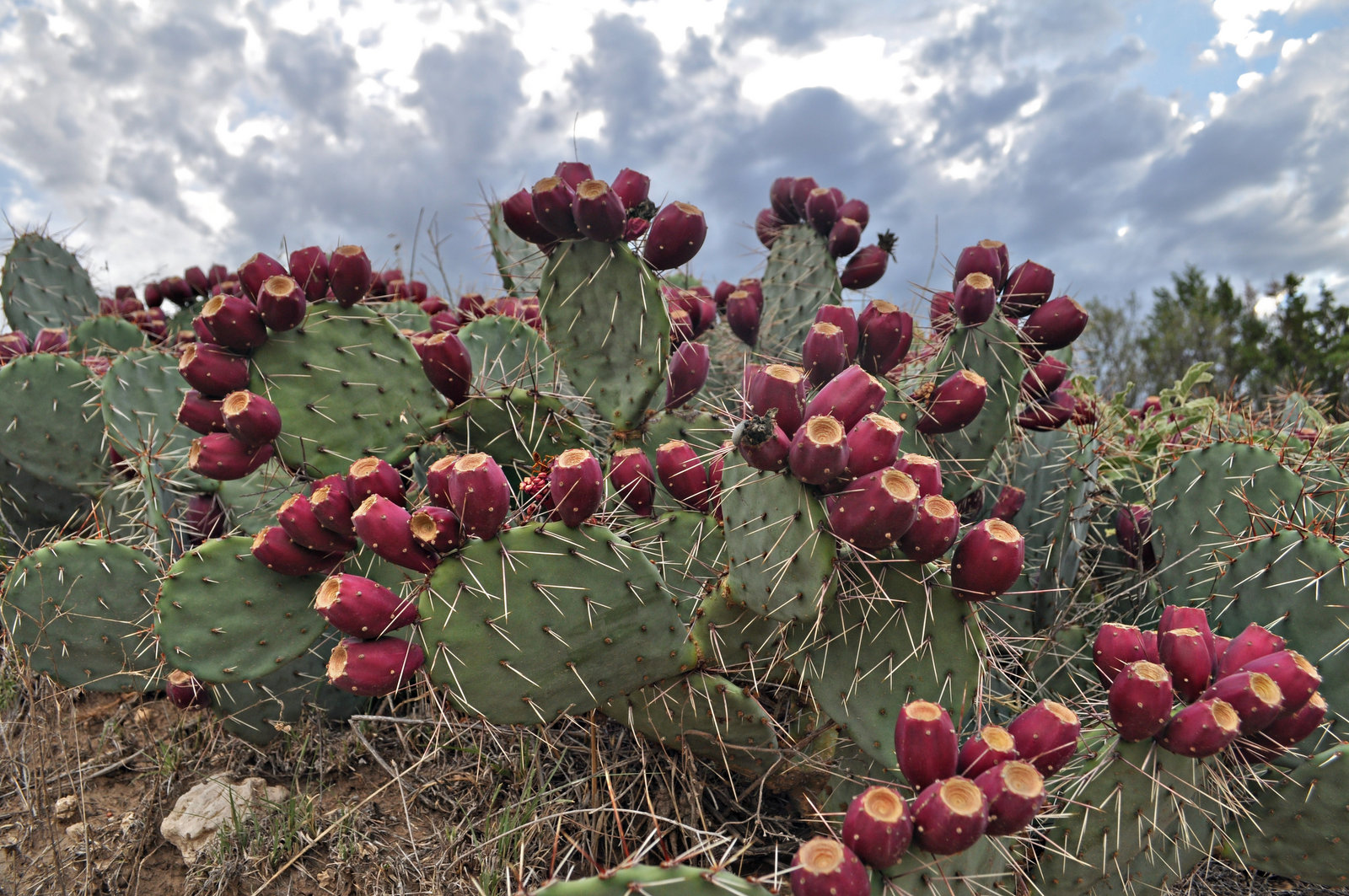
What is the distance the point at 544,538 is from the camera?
4.97 feet

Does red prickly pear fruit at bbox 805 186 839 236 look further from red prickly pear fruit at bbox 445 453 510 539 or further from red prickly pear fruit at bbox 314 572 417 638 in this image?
red prickly pear fruit at bbox 314 572 417 638

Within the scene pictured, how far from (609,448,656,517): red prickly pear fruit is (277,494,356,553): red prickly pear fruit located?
0.64 meters

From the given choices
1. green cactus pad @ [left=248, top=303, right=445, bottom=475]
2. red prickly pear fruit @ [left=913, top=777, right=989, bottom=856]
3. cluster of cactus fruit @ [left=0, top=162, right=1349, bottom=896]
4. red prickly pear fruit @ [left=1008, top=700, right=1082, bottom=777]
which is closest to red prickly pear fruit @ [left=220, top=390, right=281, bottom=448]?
cluster of cactus fruit @ [left=0, top=162, right=1349, bottom=896]

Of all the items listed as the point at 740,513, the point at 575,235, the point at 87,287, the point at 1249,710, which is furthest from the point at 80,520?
the point at 1249,710

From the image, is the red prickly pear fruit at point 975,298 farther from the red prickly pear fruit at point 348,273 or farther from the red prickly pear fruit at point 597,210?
the red prickly pear fruit at point 348,273

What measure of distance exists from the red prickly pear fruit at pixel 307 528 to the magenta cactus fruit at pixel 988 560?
132cm

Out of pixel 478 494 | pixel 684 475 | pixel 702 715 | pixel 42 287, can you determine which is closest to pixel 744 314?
pixel 684 475

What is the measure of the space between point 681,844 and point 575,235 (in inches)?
62.8

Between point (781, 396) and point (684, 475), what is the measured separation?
58 cm

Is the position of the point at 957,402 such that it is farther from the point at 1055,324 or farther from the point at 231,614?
the point at 231,614

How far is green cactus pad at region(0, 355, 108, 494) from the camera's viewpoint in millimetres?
3082

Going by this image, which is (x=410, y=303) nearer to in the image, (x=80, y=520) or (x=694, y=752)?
(x=80, y=520)

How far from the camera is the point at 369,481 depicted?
168cm

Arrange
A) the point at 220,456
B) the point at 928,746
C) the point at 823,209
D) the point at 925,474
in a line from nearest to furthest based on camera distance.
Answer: the point at 928,746 < the point at 925,474 < the point at 220,456 < the point at 823,209
